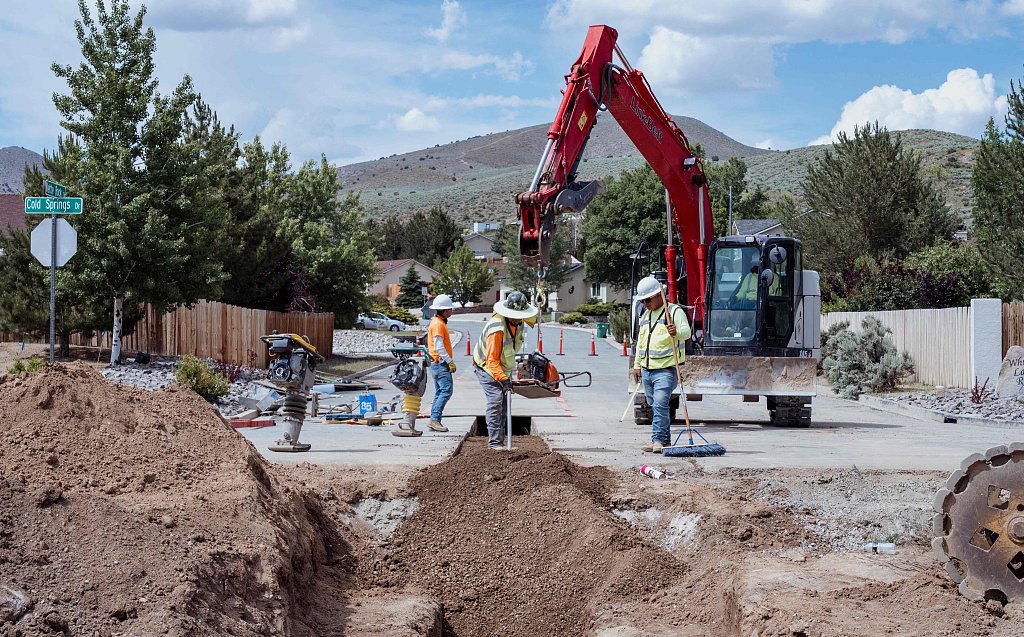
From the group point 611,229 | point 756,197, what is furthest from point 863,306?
point 756,197

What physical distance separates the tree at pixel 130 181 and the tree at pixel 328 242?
1041cm

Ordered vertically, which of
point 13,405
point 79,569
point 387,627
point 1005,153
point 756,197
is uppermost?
point 756,197

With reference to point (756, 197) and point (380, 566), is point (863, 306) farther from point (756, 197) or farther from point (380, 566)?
point (756, 197)

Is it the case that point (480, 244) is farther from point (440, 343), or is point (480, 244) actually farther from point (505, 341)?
point (505, 341)

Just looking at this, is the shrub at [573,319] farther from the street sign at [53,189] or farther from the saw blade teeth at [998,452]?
the saw blade teeth at [998,452]

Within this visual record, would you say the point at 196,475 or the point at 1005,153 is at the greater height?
the point at 1005,153

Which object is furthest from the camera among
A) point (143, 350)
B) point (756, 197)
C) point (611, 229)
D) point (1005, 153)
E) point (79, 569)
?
point (756, 197)

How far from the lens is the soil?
5.43 m

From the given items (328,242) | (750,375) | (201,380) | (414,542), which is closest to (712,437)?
(750,375)

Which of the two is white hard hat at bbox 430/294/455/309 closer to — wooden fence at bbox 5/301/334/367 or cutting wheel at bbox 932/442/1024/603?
cutting wheel at bbox 932/442/1024/603

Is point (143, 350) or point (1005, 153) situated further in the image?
point (1005, 153)

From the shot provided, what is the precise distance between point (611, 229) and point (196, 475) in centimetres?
7251

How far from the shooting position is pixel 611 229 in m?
78.6

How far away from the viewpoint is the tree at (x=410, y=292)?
9100 cm
